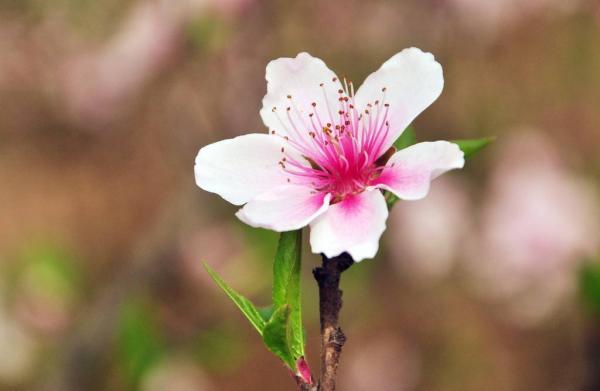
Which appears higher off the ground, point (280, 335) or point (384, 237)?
point (280, 335)

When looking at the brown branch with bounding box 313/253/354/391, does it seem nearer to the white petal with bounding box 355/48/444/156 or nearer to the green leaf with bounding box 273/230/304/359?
the green leaf with bounding box 273/230/304/359

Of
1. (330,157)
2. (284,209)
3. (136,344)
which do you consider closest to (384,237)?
(136,344)

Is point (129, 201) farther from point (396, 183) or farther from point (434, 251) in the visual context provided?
point (396, 183)

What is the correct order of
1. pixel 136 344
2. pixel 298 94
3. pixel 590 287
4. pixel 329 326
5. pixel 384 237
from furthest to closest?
1. pixel 384 237
2. pixel 136 344
3. pixel 590 287
4. pixel 298 94
5. pixel 329 326

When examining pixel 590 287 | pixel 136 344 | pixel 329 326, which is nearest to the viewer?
pixel 329 326

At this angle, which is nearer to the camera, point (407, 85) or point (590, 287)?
point (407, 85)

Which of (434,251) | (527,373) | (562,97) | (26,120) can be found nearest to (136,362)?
(434,251)

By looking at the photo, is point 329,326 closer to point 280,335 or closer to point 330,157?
point 280,335

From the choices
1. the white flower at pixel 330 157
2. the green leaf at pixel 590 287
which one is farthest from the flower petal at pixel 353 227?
the green leaf at pixel 590 287
